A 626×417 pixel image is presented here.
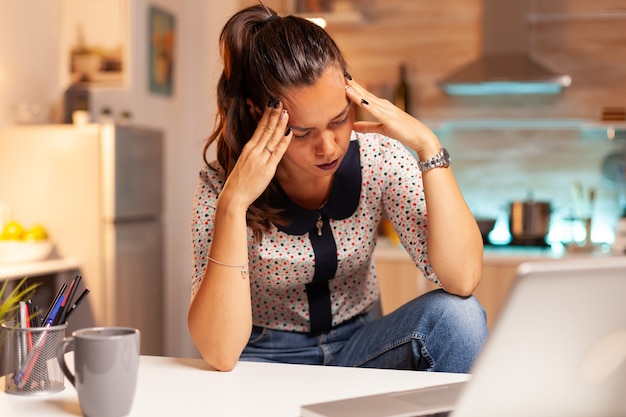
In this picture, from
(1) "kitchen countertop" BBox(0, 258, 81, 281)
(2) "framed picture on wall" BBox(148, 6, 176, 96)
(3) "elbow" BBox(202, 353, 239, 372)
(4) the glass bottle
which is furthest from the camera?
(2) "framed picture on wall" BBox(148, 6, 176, 96)

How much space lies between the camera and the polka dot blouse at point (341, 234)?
1676 millimetres

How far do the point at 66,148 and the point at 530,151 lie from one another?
219 centimetres

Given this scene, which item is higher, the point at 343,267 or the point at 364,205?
the point at 364,205

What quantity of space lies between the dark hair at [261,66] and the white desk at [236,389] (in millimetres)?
483

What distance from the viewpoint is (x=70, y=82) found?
4.14 meters

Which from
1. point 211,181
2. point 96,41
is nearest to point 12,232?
point 96,41

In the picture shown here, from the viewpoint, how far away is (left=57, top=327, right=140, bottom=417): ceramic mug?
97 cm

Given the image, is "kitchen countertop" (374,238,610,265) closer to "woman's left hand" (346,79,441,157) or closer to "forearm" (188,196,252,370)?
"woman's left hand" (346,79,441,157)

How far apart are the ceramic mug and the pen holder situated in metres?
0.11

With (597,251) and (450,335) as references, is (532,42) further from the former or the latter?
(450,335)

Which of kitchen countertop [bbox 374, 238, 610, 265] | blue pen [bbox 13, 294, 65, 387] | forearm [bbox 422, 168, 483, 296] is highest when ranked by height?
forearm [bbox 422, 168, 483, 296]

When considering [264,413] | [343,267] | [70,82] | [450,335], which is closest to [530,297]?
[264,413]

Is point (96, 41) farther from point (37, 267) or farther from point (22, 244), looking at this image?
point (37, 267)

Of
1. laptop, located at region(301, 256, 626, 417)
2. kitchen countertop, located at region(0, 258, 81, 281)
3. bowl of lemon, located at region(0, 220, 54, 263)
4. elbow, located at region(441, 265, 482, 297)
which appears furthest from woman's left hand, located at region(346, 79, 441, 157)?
bowl of lemon, located at region(0, 220, 54, 263)
